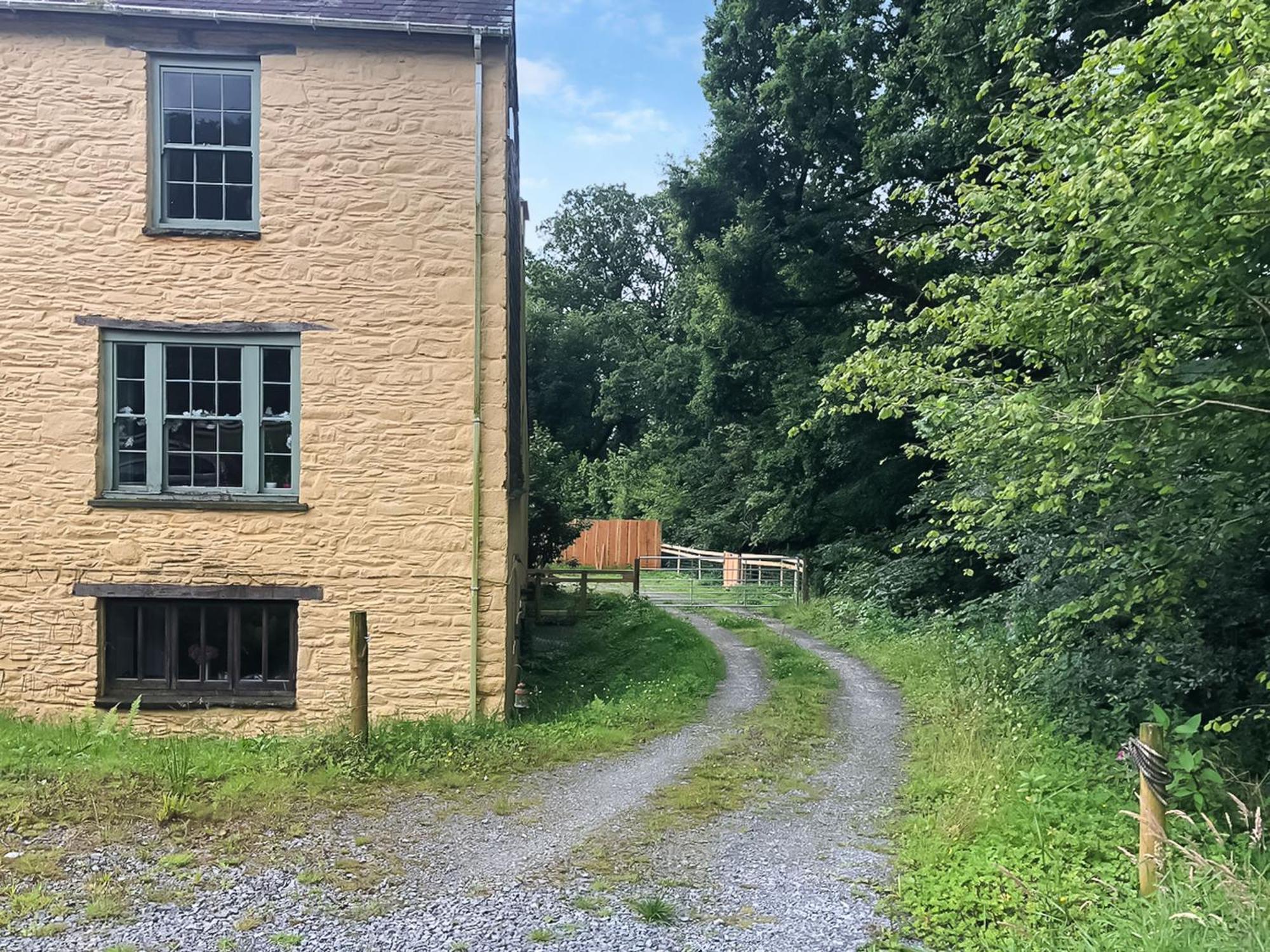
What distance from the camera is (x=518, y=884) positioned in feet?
18.0

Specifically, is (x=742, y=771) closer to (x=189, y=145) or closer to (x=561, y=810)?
(x=561, y=810)

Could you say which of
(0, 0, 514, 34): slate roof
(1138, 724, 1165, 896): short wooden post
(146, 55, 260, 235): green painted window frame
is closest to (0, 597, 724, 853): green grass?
(1138, 724, 1165, 896): short wooden post

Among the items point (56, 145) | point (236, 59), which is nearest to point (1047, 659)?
point (236, 59)

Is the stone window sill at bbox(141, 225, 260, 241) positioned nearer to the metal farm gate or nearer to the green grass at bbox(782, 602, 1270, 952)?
the green grass at bbox(782, 602, 1270, 952)

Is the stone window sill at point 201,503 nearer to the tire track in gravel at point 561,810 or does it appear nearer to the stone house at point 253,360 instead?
the stone house at point 253,360

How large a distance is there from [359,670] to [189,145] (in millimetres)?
6096

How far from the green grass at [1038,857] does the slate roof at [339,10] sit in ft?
28.6

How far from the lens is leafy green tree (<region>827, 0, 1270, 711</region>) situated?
448 centimetres

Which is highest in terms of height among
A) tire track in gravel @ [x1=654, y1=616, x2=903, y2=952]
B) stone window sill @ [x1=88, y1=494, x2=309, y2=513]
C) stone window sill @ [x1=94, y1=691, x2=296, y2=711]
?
stone window sill @ [x1=88, y1=494, x2=309, y2=513]

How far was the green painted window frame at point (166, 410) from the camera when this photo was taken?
9.16 metres

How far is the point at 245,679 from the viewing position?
9281 millimetres

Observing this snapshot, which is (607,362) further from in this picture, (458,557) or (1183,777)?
(1183,777)

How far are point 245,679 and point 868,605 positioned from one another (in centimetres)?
1199

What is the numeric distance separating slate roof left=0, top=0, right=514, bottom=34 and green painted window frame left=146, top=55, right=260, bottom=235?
464 mm
